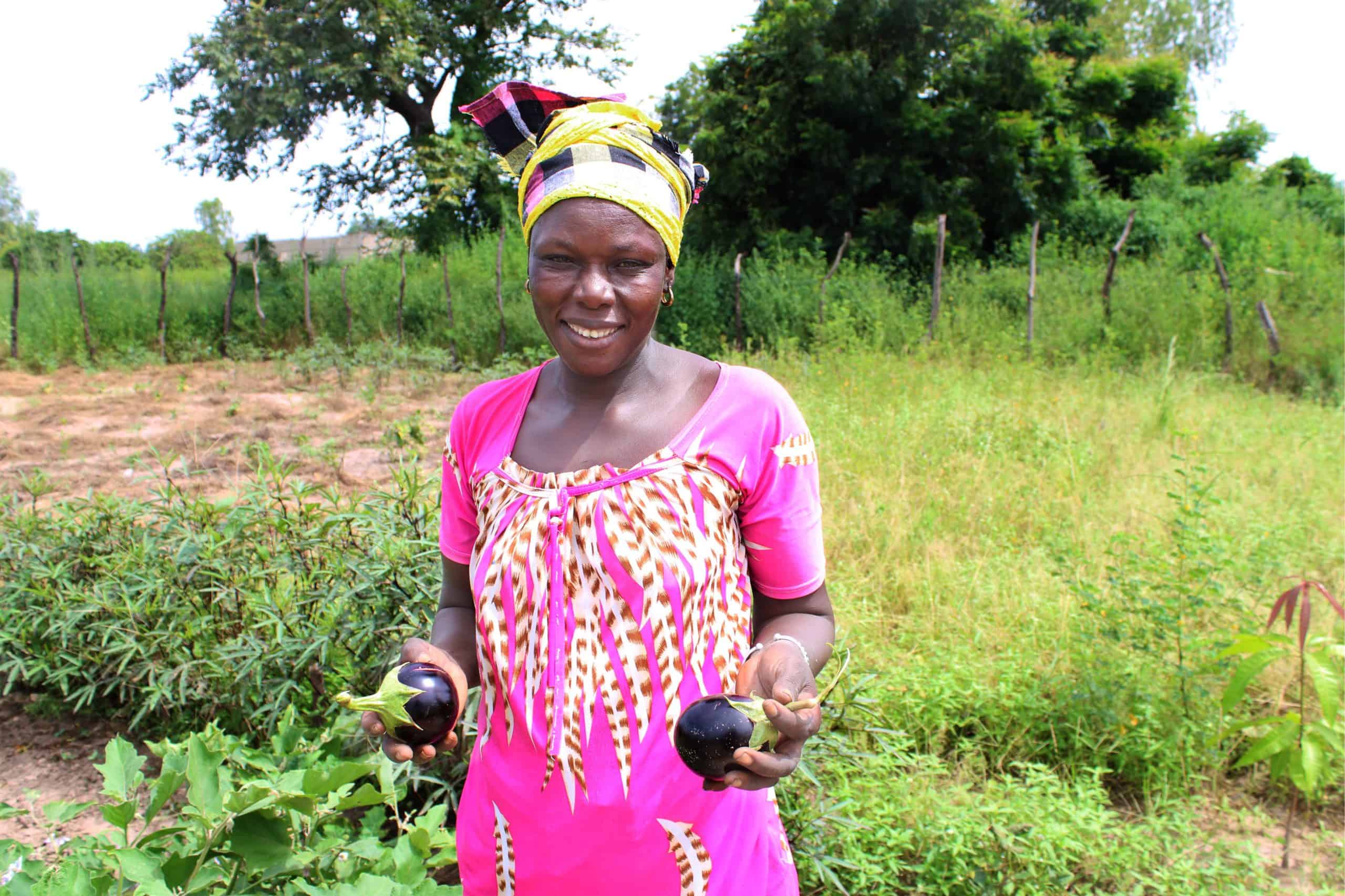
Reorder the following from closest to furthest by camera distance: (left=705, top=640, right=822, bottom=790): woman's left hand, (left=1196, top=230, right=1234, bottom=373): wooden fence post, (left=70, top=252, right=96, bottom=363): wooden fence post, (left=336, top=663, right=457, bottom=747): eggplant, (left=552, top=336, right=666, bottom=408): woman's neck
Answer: (left=705, top=640, right=822, bottom=790): woman's left hand < (left=336, top=663, right=457, bottom=747): eggplant < (left=552, top=336, right=666, bottom=408): woman's neck < (left=1196, top=230, right=1234, bottom=373): wooden fence post < (left=70, top=252, right=96, bottom=363): wooden fence post

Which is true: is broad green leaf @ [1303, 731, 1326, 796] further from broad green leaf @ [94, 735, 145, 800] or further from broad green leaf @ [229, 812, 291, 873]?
broad green leaf @ [94, 735, 145, 800]

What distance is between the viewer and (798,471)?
47.4 inches

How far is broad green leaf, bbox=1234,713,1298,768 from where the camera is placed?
234 cm

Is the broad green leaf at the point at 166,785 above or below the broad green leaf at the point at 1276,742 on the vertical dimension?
above

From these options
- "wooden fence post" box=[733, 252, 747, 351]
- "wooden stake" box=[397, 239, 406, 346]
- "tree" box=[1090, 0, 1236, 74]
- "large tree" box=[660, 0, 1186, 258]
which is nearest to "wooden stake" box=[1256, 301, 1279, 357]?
"wooden fence post" box=[733, 252, 747, 351]

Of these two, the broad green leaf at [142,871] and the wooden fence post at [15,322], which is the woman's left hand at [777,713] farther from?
the wooden fence post at [15,322]

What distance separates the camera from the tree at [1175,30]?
2831 cm

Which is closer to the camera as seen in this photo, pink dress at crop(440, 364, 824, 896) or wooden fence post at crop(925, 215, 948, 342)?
pink dress at crop(440, 364, 824, 896)

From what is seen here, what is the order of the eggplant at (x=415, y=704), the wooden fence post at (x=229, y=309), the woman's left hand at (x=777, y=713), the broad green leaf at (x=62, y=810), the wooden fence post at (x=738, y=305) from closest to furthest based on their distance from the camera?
the woman's left hand at (x=777, y=713)
the eggplant at (x=415, y=704)
the broad green leaf at (x=62, y=810)
the wooden fence post at (x=738, y=305)
the wooden fence post at (x=229, y=309)

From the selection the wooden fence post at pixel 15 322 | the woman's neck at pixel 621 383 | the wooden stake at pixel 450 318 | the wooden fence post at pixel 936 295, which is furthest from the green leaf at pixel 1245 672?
the wooden fence post at pixel 15 322

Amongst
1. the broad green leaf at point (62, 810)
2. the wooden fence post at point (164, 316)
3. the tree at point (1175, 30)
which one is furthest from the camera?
the tree at point (1175, 30)

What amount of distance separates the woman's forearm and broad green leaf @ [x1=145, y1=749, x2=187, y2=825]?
1.83ft

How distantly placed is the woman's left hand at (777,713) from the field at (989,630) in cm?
108

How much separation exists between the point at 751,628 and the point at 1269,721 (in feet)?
5.93
